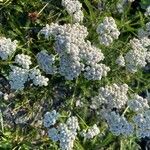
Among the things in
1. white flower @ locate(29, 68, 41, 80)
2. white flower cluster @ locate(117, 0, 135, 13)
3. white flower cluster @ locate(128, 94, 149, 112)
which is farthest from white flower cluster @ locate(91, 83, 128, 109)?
white flower cluster @ locate(117, 0, 135, 13)

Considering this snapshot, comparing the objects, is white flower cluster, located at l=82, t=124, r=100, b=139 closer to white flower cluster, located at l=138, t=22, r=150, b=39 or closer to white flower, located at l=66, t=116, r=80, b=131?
white flower, located at l=66, t=116, r=80, b=131

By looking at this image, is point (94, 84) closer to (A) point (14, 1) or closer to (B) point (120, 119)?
(B) point (120, 119)

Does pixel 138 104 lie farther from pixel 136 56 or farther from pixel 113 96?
pixel 136 56

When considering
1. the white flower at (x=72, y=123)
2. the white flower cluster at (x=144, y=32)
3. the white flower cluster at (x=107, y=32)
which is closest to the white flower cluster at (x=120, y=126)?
the white flower at (x=72, y=123)

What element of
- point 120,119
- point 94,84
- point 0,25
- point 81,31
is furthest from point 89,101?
point 0,25

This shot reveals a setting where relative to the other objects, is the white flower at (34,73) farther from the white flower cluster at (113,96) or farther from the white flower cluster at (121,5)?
the white flower cluster at (121,5)

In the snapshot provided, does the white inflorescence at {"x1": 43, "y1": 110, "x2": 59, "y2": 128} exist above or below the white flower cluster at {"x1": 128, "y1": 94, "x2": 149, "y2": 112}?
below
